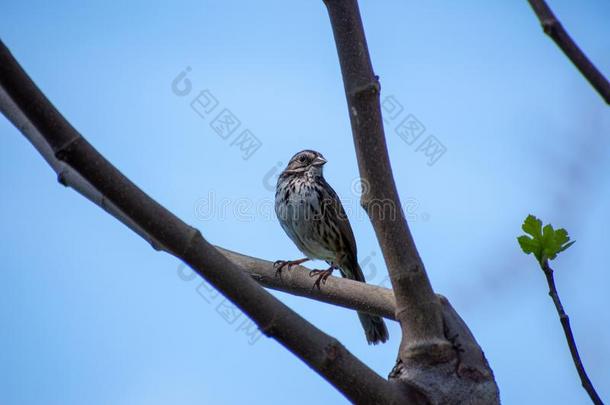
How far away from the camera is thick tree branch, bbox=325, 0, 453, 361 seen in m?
2.84

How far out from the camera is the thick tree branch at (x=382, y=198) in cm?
284

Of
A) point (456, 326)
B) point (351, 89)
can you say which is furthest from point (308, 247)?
point (351, 89)

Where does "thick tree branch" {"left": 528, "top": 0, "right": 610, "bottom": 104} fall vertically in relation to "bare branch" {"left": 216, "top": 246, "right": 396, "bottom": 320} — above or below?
above

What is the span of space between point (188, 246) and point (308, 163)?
6.35 metres

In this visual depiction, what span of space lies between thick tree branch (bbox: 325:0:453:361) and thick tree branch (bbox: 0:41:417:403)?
441mm

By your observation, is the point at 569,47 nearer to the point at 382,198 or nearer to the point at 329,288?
the point at 382,198

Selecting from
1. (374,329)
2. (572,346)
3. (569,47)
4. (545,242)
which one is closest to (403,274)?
(545,242)

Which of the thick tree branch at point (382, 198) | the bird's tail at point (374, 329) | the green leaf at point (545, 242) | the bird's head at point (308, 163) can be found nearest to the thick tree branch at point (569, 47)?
the thick tree branch at point (382, 198)

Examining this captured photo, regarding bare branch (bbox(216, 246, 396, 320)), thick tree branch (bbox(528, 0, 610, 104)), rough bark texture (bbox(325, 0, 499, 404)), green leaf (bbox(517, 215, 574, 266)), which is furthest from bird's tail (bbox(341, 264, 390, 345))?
thick tree branch (bbox(528, 0, 610, 104))

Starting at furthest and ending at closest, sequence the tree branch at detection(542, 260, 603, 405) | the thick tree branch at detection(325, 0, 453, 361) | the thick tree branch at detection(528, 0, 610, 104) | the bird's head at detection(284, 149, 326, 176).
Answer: the bird's head at detection(284, 149, 326, 176)
the thick tree branch at detection(325, 0, 453, 361)
the tree branch at detection(542, 260, 603, 405)
the thick tree branch at detection(528, 0, 610, 104)

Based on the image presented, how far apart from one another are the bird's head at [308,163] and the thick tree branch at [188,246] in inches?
236

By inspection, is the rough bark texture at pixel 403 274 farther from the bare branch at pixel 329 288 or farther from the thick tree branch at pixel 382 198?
the bare branch at pixel 329 288

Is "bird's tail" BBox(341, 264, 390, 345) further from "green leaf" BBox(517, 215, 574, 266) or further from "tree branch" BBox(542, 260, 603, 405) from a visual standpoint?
"tree branch" BBox(542, 260, 603, 405)

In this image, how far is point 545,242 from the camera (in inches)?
118
